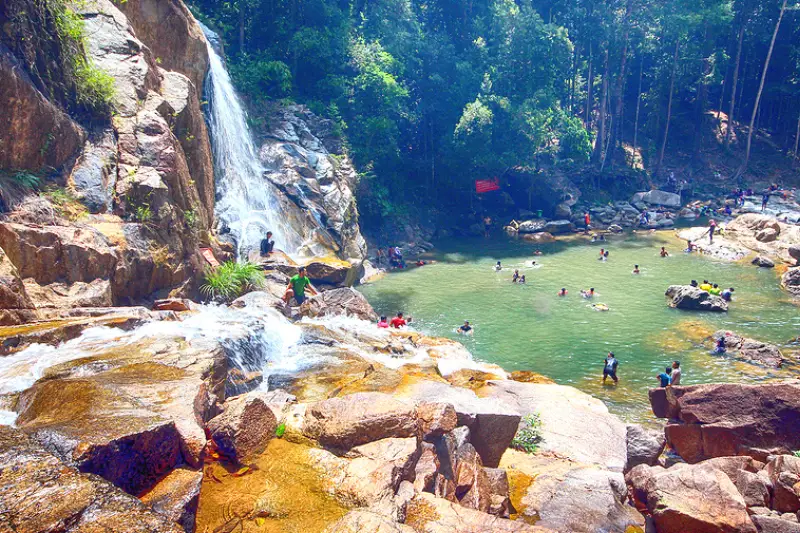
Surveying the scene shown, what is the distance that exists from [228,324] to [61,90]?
8.18 metres

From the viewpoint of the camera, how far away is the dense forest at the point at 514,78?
33.8 m

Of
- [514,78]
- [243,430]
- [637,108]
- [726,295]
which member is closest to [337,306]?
[243,430]

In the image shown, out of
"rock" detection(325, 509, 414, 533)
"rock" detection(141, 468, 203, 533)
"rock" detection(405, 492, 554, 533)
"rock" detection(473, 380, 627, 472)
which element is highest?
"rock" detection(141, 468, 203, 533)

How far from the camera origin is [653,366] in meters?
16.3

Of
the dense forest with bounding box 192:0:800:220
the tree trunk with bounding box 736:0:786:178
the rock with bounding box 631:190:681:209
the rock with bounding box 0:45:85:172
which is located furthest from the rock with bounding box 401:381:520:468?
the tree trunk with bounding box 736:0:786:178

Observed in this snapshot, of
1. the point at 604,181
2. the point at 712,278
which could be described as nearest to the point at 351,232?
the point at 712,278

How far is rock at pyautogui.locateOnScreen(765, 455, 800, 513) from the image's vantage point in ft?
25.8

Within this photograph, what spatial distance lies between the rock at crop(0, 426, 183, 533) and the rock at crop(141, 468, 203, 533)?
39.1 inches

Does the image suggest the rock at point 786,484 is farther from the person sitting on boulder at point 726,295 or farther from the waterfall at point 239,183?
the waterfall at point 239,183

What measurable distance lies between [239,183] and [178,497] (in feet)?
69.5

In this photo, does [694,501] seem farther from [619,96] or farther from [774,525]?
[619,96]

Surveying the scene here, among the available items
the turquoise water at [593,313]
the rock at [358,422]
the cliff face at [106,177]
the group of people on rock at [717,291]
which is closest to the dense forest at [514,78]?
the turquoise water at [593,313]

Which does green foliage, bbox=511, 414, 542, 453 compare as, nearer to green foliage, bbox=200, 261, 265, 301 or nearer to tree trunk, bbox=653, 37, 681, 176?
green foliage, bbox=200, 261, 265, 301

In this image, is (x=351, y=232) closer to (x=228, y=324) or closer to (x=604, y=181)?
(x=228, y=324)
